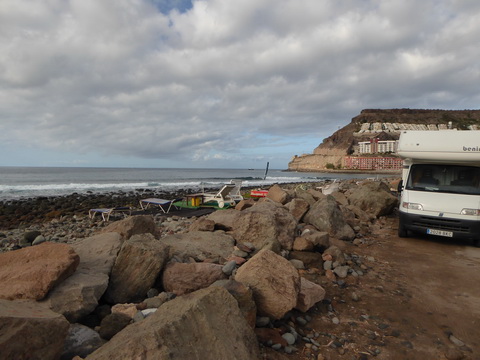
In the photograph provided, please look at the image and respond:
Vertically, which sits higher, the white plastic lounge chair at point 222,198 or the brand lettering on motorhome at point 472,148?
the brand lettering on motorhome at point 472,148

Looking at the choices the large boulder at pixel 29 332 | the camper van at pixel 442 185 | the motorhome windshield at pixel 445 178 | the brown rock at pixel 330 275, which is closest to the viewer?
the large boulder at pixel 29 332

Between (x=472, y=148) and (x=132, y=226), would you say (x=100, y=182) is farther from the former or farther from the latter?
(x=472, y=148)

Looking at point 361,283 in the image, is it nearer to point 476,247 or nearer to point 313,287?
point 313,287

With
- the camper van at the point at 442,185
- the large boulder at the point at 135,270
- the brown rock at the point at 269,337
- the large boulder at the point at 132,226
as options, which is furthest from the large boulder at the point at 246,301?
the camper van at the point at 442,185

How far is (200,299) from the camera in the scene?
2654 millimetres

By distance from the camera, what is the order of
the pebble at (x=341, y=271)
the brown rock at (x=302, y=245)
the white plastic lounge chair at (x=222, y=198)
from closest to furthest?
1. the pebble at (x=341, y=271)
2. the brown rock at (x=302, y=245)
3. the white plastic lounge chair at (x=222, y=198)

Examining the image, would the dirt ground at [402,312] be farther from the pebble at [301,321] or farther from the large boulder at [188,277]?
the large boulder at [188,277]

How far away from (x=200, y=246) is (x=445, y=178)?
7.30 metres

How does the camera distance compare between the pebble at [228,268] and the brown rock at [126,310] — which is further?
the pebble at [228,268]

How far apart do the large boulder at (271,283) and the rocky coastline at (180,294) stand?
12 mm

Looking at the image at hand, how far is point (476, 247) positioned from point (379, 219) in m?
3.47

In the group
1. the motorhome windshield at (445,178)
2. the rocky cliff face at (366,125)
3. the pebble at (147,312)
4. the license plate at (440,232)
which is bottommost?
the license plate at (440,232)

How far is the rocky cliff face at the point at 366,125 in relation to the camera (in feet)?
355

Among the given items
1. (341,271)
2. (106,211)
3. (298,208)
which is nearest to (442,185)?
(298,208)
